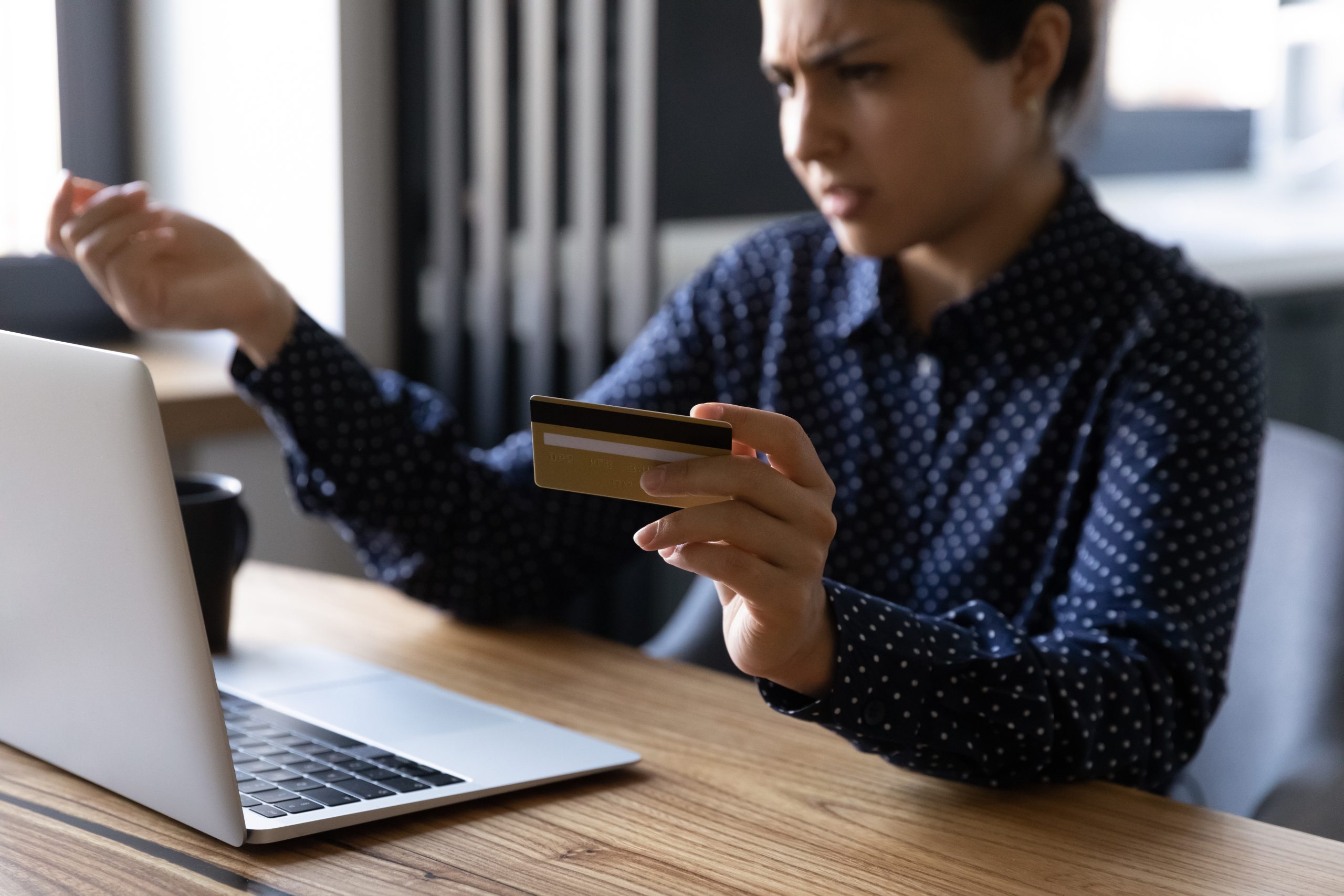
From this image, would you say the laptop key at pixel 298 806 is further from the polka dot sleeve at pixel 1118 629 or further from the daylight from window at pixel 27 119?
the daylight from window at pixel 27 119

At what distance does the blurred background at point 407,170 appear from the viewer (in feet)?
5.52

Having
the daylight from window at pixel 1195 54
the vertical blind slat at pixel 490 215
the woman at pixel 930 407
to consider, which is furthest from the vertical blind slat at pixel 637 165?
the daylight from window at pixel 1195 54

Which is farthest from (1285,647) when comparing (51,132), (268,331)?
(51,132)

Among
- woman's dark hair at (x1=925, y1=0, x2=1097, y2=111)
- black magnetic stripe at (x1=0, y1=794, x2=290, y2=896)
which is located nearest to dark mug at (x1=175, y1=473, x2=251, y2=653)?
black magnetic stripe at (x1=0, y1=794, x2=290, y2=896)

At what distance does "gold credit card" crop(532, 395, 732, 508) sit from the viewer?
617mm

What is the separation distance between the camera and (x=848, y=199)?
1080 millimetres

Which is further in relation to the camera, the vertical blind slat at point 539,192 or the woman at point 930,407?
the vertical blind slat at point 539,192

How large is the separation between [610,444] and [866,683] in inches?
9.3

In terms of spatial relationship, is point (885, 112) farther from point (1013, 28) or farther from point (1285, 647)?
point (1285, 647)

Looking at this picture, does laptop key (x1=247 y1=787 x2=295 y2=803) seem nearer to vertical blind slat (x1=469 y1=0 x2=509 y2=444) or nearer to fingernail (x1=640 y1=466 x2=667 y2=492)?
fingernail (x1=640 y1=466 x2=667 y2=492)

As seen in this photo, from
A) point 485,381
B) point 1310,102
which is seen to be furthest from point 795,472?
point 1310,102

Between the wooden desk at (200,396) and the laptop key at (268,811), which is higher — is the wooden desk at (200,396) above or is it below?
below

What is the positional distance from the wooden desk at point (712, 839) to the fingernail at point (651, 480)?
0.18 m

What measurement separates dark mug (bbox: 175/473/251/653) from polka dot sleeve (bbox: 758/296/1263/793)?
16.1 inches
